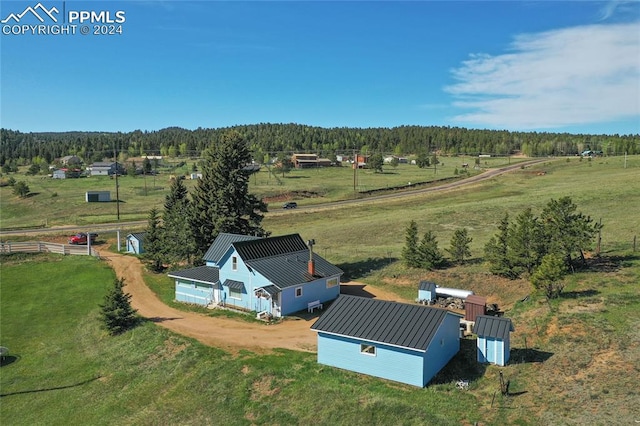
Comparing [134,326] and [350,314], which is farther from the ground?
[350,314]

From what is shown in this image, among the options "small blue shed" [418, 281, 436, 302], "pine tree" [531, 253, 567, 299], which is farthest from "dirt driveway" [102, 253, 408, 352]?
"pine tree" [531, 253, 567, 299]

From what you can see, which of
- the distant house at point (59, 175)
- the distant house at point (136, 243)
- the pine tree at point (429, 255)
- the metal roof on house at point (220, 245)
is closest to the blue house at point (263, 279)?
the metal roof on house at point (220, 245)

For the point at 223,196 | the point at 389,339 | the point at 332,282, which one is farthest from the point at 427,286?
the point at 223,196

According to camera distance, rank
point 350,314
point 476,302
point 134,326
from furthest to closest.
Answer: point 134,326 < point 476,302 < point 350,314

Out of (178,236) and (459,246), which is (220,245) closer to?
(178,236)

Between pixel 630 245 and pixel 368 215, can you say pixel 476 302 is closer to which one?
pixel 630 245

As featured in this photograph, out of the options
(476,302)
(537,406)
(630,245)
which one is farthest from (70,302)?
(630,245)
